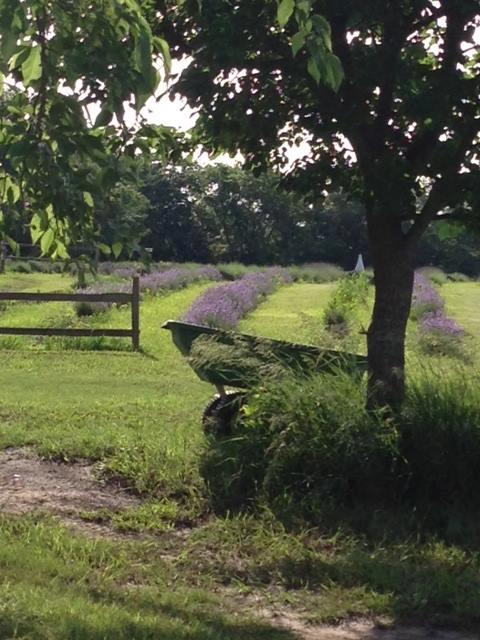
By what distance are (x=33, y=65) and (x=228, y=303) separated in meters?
20.8

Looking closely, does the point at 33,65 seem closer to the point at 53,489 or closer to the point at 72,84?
the point at 72,84

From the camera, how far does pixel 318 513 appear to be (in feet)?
22.4

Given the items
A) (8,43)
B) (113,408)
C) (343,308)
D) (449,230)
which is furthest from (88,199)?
(343,308)

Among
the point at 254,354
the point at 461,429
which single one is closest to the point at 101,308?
the point at 254,354

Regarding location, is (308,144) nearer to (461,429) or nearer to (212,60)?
(212,60)

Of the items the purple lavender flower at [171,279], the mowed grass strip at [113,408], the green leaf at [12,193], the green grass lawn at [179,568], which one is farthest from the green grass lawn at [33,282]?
the green leaf at [12,193]

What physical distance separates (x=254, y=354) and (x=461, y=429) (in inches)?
75.5

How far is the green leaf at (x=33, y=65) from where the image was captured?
3818mm

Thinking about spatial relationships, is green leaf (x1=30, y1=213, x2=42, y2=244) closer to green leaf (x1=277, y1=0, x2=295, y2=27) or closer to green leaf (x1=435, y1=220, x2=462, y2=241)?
green leaf (x1=277, y1=0, x2=295, y2=27)

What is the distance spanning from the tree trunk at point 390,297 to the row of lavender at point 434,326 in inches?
132

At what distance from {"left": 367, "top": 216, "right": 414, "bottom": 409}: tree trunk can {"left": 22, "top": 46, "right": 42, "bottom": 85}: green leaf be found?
403 centimetres

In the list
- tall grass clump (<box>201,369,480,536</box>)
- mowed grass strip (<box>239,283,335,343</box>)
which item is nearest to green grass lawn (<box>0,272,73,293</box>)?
mowed grass strip (<box>239,283,335,343</box>)

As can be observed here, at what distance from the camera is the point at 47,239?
16.4 feet

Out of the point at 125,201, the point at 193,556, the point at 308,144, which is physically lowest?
the point at 193,556
